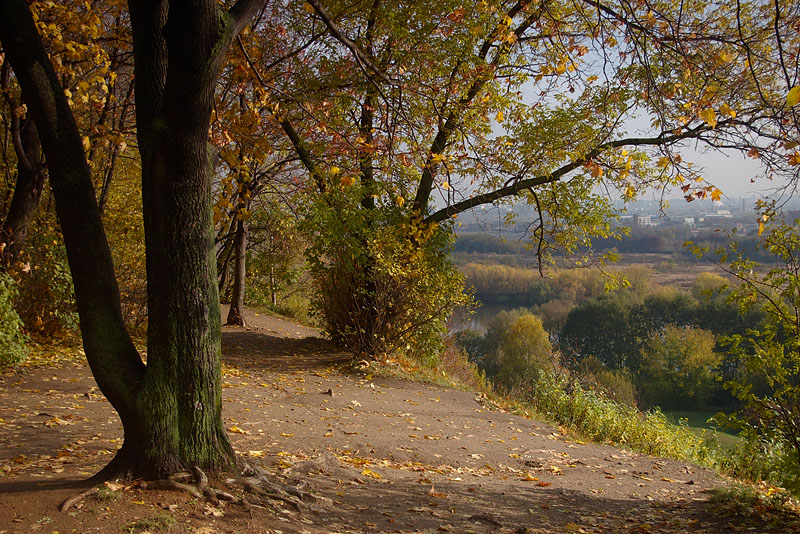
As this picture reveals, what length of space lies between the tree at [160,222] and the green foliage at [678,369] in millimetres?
34778

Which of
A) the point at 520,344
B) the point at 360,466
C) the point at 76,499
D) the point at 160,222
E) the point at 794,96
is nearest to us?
the point at 794,96

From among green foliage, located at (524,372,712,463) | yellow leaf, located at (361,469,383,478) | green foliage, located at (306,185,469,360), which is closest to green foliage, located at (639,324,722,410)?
green foliage, located at (524,372,712,463)


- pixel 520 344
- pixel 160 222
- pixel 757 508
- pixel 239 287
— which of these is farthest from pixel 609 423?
pixel 520 344

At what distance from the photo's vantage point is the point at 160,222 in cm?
362

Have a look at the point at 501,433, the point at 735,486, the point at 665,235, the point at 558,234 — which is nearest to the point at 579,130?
the point at 558,234

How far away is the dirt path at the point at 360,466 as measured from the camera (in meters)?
3.49

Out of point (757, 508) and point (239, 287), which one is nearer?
point (757, 508)

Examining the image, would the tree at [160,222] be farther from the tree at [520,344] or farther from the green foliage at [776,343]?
the tree at [520,344]

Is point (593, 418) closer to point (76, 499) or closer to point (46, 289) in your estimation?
point (76, 499)

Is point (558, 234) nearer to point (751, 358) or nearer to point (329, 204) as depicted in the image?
point (329, 204)

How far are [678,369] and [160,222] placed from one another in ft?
129

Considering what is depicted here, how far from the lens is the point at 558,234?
35.4 feet

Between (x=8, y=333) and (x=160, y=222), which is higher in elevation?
(x=160, y=222)

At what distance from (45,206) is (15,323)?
4.07m
